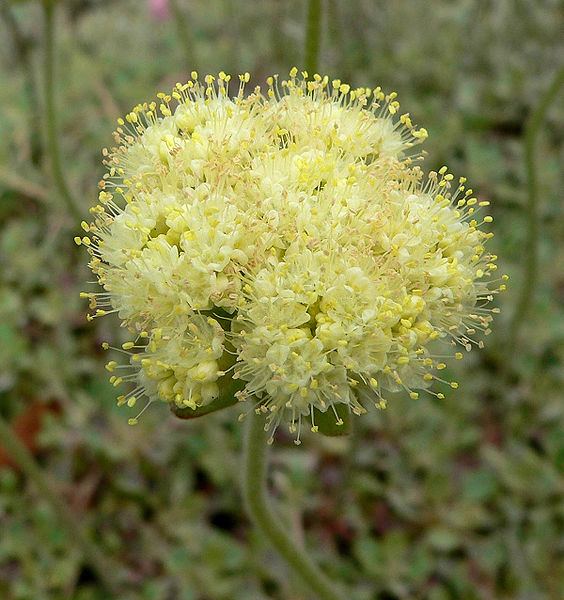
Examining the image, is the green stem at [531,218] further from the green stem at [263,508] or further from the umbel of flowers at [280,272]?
the green stem at [263,508]

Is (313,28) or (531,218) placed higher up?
(313,28)

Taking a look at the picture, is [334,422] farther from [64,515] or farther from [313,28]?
[64,515]

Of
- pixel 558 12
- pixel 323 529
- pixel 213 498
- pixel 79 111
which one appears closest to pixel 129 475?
pixel 213 498

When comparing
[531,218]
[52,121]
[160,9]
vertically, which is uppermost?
[160,9]

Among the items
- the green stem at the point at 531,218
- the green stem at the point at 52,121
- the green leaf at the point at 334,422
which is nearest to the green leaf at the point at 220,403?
the green leaf at the point at 334,422

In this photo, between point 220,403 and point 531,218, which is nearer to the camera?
point 220,403

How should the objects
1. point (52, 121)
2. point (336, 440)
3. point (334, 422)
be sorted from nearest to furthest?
1. point (334, 422)
2. point (52, 121)
3. point (336, 440)

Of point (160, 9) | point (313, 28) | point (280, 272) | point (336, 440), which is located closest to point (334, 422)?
point (280, 272)
